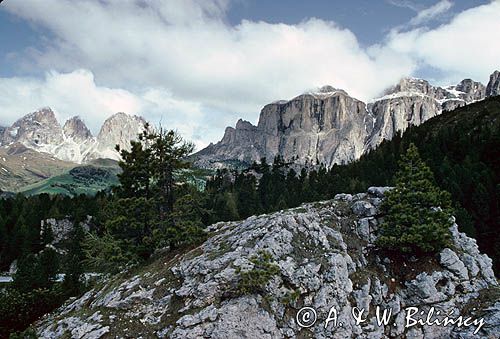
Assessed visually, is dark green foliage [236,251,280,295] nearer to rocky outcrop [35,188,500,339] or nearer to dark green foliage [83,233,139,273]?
rocky outcrop [35,188,500,339]

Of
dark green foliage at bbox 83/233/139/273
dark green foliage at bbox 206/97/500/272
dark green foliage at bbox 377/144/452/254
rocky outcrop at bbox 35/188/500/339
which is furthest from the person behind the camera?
dark green foliage at bbox 206/97/500/272

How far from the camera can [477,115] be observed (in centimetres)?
10300

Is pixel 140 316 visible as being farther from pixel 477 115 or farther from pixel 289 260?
pixel 477 115

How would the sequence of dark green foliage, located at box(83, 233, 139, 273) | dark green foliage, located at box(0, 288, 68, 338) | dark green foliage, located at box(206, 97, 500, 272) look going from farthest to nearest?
dark green foliage, located at box(206, 97, 500, 272)
dark green foliage, located at box(83, 233, 139, 273)
dark green foliage, located at box(0, 288, 68, 338)

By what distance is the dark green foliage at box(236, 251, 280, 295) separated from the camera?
1919 centimetres

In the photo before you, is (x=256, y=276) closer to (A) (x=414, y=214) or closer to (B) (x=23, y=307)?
(A) (x=414, y=214)

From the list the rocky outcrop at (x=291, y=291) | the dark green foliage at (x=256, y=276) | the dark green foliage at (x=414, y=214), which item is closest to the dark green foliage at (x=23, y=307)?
the rocky outcrop at (x=291, y=291)

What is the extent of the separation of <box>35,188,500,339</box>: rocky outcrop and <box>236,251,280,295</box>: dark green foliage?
0.17 meters

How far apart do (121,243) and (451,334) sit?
2304 cm

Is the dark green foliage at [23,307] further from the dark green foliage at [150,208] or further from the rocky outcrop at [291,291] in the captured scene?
the dark green foliage at [150,208]

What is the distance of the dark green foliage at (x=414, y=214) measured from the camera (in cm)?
2409

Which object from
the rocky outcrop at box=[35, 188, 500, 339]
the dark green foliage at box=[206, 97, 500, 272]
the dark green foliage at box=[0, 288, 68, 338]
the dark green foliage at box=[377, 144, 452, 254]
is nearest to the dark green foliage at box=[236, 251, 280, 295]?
the rocky outcrop at box=[35, 188, 500, 339]

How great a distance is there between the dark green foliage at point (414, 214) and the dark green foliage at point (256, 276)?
945cm

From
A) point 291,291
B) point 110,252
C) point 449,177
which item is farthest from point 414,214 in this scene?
point 449,177
